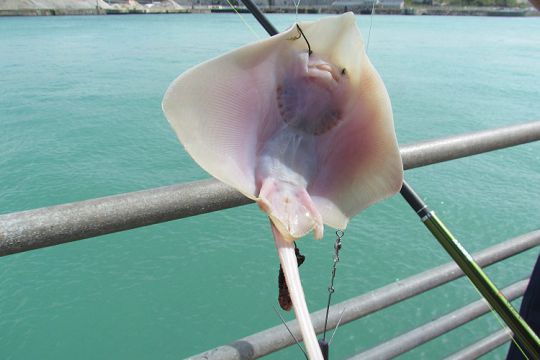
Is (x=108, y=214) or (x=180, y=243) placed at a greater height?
(x=108, y=214)

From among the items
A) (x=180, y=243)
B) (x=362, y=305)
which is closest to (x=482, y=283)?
(x=362, y=305)

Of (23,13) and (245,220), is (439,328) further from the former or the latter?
(23,13)

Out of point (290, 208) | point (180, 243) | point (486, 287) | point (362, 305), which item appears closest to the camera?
point (290, 208)

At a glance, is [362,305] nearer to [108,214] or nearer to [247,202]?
[247,202]

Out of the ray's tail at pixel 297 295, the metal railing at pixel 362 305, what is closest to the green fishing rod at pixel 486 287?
the metal railing at pixel 362 305

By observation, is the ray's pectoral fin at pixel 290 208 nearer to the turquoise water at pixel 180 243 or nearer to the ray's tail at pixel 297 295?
the ray's tail at pixel 297 295

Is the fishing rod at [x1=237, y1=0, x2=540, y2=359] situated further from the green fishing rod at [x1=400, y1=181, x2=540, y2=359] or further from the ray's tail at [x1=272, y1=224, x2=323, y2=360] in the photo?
the ray's tail at [x1=272, y1=224, x2=323, y2=360]

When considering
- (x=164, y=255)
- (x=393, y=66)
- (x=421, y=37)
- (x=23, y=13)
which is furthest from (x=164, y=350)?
(x=23, y=13)
